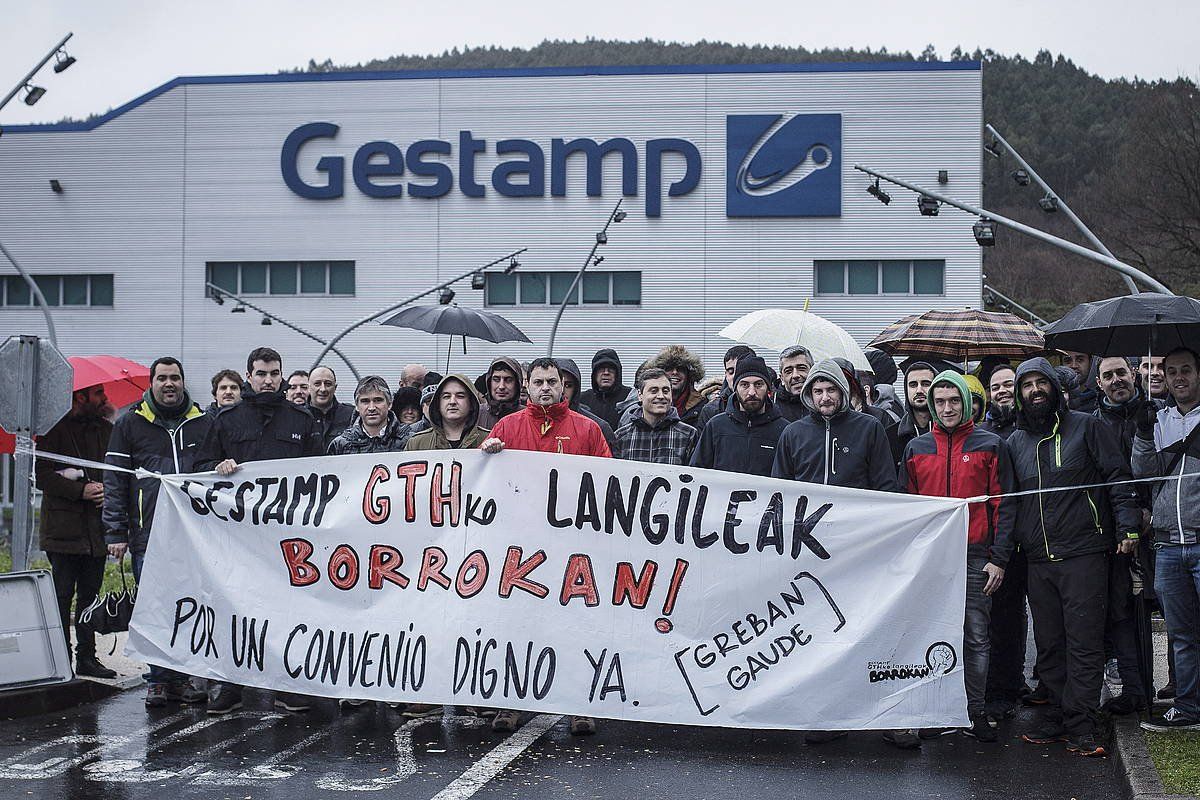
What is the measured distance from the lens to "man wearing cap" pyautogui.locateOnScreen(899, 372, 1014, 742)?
23.9 feet

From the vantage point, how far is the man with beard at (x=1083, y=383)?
9.60 meters

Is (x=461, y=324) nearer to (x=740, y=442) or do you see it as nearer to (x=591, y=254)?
(x=740, y=442)

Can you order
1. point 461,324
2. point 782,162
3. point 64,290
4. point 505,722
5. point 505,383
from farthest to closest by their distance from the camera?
point 64,290, point 782,162, point 461,324, point 505,383, point 505,722

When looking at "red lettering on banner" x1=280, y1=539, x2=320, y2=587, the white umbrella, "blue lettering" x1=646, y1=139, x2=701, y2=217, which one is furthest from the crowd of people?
"blue lettering" x1=646, y1=139, x2=701, y2=217

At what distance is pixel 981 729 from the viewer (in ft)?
24.0

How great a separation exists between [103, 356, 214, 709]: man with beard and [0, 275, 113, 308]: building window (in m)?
37.9

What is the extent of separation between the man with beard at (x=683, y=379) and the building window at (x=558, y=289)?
103 feet

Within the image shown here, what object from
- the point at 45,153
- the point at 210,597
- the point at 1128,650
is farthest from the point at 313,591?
the point at 45,153

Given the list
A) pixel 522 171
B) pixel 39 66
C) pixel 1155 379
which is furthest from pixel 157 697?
pixel 522 171

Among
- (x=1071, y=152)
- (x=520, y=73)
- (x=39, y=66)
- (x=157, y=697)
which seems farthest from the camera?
(x=1071, y=152)

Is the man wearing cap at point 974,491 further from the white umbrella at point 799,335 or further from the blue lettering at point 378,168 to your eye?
the blue lettering at point 378,168

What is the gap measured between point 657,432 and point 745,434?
2.17 feet

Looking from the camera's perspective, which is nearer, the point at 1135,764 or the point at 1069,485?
the point at 1135,764

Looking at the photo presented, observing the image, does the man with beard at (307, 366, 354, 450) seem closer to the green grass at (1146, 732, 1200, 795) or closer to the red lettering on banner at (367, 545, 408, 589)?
the red lettering on banner at (367, 545, 408, 589)
